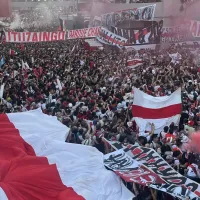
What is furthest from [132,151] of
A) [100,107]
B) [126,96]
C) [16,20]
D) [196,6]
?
[16,20]

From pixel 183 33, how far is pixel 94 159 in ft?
47.5

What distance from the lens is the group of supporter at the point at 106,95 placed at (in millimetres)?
6445

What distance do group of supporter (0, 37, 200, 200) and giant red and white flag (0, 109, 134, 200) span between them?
50 centimetres

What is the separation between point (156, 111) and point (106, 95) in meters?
2.39

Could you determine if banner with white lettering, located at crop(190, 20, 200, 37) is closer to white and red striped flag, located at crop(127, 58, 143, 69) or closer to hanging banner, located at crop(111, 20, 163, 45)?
hanging banner, located at crop(111, 20, 163, 45)

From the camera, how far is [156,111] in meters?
7.57

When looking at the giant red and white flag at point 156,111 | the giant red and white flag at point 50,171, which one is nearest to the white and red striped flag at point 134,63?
the giant red and white flag at point 156,111

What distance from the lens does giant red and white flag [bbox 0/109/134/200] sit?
4.23 meters

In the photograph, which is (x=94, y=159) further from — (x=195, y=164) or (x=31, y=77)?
(x=31, y=77)

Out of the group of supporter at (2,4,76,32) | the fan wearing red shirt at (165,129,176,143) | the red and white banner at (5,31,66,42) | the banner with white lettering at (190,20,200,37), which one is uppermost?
the banner with white lettering at (190,20,200,37)

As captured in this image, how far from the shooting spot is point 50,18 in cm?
4806

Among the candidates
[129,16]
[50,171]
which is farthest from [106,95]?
[129,16]

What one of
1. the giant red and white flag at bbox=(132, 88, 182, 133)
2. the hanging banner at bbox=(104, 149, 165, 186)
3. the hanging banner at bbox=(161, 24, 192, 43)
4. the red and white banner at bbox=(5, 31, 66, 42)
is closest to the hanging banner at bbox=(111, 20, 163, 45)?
the hanging banner at bbox=(161, 24, 192, 43)

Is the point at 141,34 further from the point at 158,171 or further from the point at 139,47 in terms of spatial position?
the point at 158,171
